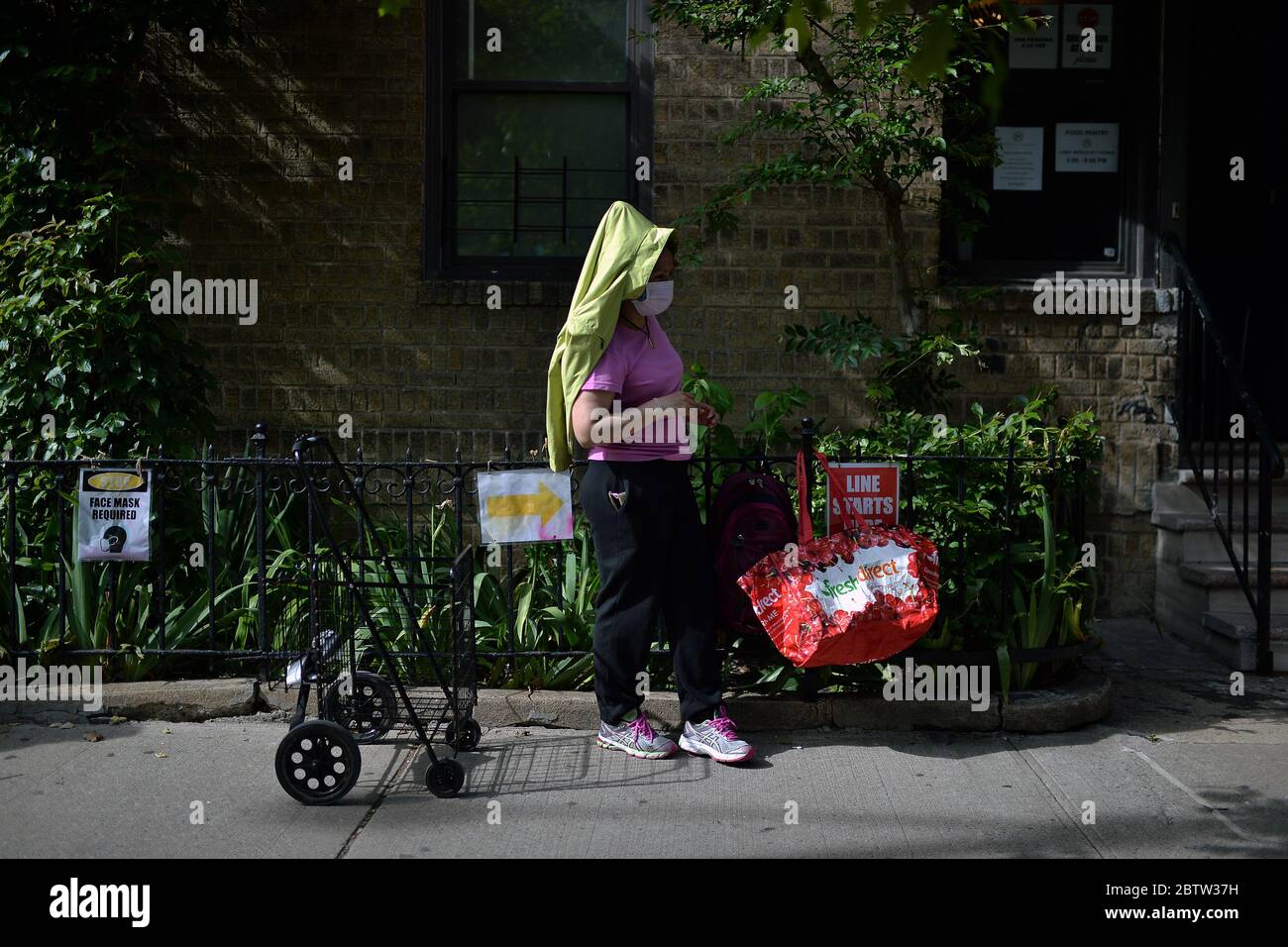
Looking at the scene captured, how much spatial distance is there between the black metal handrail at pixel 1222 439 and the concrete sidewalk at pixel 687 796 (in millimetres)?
884

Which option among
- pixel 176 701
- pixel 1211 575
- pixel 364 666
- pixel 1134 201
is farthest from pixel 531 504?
pixel 1134 201

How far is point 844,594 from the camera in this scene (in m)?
5.14

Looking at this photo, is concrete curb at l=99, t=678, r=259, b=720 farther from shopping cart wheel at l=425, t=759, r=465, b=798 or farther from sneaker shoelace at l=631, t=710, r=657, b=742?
sneaker shoelace at l=631, t=710, r=657, b=742

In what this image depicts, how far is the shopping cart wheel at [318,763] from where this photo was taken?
467cm

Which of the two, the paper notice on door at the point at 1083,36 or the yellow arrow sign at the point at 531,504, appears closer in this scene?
the yellow arrow sign at the point at 531,504

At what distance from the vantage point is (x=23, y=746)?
5363mm

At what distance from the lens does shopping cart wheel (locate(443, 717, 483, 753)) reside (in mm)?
5172

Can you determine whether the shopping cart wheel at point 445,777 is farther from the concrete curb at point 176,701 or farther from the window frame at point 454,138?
the window frame at point 454,138

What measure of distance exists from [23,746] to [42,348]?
6.26ft

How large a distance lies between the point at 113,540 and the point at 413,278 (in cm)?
266

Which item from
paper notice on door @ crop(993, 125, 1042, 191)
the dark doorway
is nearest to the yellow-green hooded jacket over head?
paper notice on door @ crop(993, 125, 1042, 191)

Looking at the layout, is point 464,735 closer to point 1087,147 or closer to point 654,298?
point 654,298

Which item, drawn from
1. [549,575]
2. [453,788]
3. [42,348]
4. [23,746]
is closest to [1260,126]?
[549,575]

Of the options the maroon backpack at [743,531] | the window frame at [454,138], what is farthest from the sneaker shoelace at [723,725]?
the window frame at [454,138]
